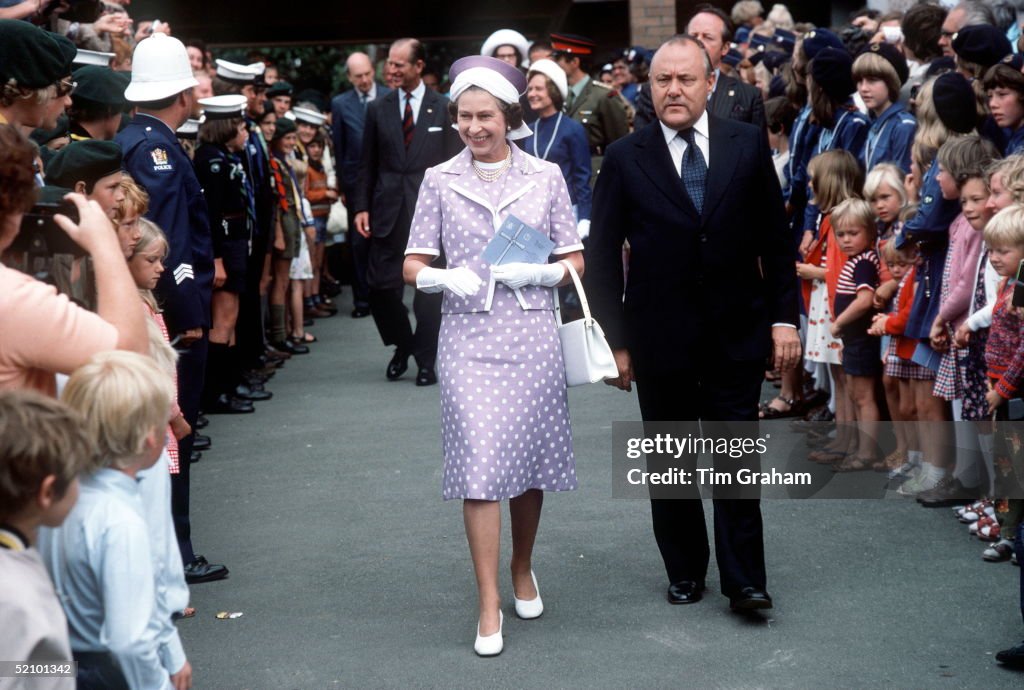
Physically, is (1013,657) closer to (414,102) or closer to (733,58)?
(414,102)

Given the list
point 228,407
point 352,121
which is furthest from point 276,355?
point 352,121

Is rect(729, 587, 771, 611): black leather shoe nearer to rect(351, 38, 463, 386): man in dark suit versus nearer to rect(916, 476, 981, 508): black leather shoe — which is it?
rect(916, 476, 981, 508): black leather shoe

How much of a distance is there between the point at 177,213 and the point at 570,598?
97.9 inches

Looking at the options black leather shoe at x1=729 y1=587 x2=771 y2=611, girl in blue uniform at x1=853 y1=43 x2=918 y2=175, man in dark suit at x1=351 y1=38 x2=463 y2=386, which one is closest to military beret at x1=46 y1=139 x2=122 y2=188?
black leather shoe at x1=729 y1=587 x2=771 y2=611

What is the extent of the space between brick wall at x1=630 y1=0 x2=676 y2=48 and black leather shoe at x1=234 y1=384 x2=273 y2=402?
10817 mm

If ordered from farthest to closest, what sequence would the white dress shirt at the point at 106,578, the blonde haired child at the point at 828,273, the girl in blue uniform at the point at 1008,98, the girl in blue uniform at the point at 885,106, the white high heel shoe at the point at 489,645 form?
the girl in blue uniform at the point at 885,106 → the blonde haired child at the point at 828,273 → the girl in blue uniform at the point at 1008,98 → the white high heel shoe at the point at 489,645 → the white dress shirt at the point at 106,578

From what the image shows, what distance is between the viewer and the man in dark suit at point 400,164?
11.0 metres

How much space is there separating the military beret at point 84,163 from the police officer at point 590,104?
7427mm

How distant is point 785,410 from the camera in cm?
928

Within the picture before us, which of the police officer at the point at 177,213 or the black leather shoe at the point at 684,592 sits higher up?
the police officer at the point at 177,213

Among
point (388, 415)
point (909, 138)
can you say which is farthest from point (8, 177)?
point (388, 415)

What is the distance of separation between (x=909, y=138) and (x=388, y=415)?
4042 millimetres

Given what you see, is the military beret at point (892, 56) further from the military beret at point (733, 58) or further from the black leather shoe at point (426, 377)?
the military beret at point (733, 58)

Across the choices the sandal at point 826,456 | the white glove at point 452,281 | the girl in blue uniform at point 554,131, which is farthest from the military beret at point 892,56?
the white glove at point 452,281
